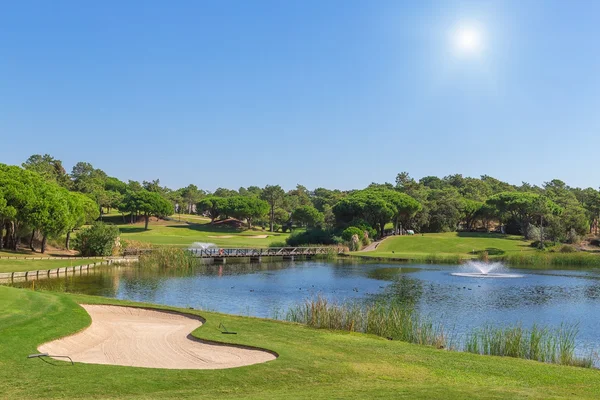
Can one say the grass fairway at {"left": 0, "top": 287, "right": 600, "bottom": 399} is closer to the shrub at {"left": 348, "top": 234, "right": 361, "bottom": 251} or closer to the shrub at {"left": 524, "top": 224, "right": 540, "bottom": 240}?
the shrub at {"left": 348, "top": 234, "right": 361, "bottom": 251}

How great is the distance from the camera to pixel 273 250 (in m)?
76.1

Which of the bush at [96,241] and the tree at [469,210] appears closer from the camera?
the bush at [96,241]

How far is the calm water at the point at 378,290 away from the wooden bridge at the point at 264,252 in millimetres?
8525

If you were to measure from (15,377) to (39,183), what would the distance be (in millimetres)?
48227

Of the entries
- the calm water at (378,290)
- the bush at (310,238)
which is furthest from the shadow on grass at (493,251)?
the bush at (310,238)

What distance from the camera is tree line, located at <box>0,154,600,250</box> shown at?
52781 millimetres

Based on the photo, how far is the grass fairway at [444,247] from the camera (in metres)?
73.5

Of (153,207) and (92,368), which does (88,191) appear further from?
(92,368)

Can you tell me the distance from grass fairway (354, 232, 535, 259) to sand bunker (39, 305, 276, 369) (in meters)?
54.4

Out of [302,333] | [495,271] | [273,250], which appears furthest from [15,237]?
[495,271]

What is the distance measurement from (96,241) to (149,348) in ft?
151

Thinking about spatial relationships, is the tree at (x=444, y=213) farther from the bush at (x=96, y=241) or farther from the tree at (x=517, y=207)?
the bush at (x=96, y=241)

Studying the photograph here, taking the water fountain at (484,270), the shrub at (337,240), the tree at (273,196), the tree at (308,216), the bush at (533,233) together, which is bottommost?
the water fountain at (484,270)

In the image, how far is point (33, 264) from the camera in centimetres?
4562
